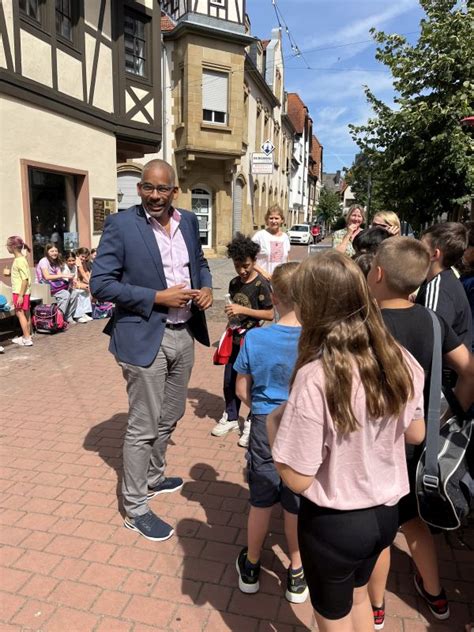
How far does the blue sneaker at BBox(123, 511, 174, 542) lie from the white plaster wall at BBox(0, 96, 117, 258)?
681 cm

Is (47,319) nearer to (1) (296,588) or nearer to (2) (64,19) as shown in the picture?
(2) (64,19)

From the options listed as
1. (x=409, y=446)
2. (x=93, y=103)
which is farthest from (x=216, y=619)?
(x=93, y=103)

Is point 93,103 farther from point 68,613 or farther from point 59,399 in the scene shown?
point 68,613

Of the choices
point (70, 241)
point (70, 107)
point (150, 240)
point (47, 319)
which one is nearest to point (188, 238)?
point (150, 240)

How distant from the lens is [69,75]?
970 centimetres

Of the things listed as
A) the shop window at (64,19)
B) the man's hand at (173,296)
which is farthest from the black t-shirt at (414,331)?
the shop window at (64,19)

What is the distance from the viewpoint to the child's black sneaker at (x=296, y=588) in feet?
7.86

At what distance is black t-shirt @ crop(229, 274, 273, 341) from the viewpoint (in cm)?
398

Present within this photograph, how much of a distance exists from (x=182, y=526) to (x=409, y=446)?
159 cm

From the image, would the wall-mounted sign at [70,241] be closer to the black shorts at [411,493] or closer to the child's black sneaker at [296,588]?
the child's black sneaker at [296,588]

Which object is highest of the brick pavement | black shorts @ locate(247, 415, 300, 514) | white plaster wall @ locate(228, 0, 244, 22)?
white plaster wall @ locate(228, 0, 244, 22)

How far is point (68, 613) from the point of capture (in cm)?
230

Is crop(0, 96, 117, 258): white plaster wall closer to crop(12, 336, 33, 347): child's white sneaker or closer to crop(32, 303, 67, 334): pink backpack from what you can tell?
crop(32, 303, 67, 334): pink backpack

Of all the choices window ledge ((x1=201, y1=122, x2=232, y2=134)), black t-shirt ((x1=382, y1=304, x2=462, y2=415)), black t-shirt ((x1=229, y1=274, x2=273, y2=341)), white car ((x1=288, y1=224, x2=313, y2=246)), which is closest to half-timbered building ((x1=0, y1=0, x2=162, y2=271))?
black t-shirt ((x1=229, y1=274, x2=273, y2=341))
